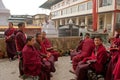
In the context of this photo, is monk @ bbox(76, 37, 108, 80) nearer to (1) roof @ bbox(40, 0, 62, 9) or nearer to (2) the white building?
(2) the white building

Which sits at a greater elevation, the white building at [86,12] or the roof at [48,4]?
the roof at [48,4]

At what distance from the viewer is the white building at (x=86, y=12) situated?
25.4 meters

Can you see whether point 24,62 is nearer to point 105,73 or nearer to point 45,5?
point 105,73

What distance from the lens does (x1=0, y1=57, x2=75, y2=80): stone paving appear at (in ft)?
18.8

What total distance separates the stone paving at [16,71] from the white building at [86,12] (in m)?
10.7

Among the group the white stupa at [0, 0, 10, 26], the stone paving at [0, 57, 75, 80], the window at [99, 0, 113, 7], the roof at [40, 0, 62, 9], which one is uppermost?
the roof at [40, 0, 62, 9]

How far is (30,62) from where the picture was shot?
4.20 metres

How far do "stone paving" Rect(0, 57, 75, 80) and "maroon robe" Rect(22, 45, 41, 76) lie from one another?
4.65 feet

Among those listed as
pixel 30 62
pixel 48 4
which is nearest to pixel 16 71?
pixel 30 62

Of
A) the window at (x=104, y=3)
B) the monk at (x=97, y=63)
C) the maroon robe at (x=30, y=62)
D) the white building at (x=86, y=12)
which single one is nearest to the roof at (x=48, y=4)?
the white building at (x=86, y=12)

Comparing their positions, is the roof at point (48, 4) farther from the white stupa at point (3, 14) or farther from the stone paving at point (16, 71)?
the stone paving at point (16, 71)

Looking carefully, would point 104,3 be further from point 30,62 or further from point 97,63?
point 30,62

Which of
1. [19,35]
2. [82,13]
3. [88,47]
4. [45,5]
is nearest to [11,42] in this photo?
[19,35]

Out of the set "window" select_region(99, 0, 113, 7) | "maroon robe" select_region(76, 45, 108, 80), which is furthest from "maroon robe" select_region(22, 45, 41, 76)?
"window" select_region(99, 0, 113, 7)
